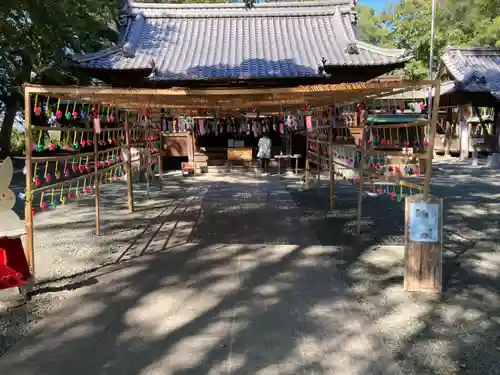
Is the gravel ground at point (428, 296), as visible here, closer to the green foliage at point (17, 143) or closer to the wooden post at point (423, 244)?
the wooden post at point (423, 244)

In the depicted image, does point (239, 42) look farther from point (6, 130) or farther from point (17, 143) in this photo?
point (17, 143)

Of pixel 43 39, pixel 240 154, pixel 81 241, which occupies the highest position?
pixel 43 39

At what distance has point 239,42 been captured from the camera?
15.5m

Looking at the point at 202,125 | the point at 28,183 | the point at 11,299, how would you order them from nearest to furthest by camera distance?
the point at 11,299
the point at 28,183
the point at 202,125

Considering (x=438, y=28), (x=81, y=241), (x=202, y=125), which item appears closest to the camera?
(x=81, y=241)

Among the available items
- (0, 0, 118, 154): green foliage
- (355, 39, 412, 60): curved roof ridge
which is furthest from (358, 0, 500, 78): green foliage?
(0, 0, 118, 154): green foliage

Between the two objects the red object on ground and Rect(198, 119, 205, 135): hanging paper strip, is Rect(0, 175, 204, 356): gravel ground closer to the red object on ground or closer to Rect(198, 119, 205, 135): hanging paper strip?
the red object on ground

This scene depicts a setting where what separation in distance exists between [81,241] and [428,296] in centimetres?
500

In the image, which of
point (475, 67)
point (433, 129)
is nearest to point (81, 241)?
point (433, 129)

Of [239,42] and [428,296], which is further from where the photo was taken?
[239,42]

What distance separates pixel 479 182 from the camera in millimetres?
14109

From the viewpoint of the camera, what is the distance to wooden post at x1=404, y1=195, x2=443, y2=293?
15.7 feet

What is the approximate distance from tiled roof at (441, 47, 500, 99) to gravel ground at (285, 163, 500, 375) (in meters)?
11.6

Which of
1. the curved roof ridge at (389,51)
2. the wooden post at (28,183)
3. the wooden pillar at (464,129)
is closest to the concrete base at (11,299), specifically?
the wooden post at (28,183)
